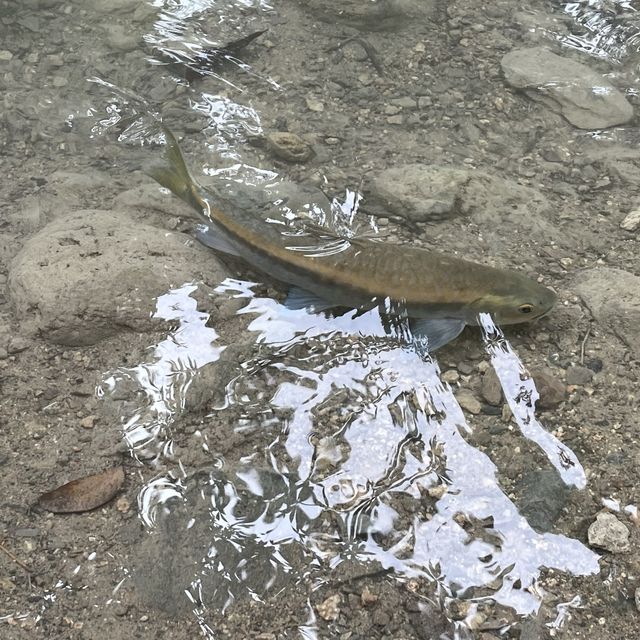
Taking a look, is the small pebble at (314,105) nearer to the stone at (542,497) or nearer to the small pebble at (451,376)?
the small pebble at (451,376)

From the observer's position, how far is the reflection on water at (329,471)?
2869mm

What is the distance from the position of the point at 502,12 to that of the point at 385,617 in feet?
17.6

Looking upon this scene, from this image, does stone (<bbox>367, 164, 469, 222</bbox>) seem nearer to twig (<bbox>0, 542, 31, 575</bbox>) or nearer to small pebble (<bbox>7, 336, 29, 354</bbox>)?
small pebble (<bbox>7, 336, 29, 354</bbox>)

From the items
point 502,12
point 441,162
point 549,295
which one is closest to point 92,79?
point 441,162

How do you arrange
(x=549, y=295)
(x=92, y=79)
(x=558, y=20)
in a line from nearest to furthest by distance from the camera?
(x=549, y=295)
(x=92, y=79)
(x=558, y=20)

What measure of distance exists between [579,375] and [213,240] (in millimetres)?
2165

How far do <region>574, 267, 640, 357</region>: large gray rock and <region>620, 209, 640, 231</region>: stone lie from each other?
19.5 inches

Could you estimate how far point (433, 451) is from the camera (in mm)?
3258

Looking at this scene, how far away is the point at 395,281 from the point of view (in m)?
3.65

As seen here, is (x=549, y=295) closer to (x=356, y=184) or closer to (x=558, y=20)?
(x=356, y=184)

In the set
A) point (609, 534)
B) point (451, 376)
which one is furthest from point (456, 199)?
point (609, 534)

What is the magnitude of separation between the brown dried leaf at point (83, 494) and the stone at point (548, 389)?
6.86ft

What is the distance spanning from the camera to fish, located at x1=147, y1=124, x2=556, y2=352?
144 inches

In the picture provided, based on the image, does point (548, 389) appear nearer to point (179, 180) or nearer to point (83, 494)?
point (83, 494)
